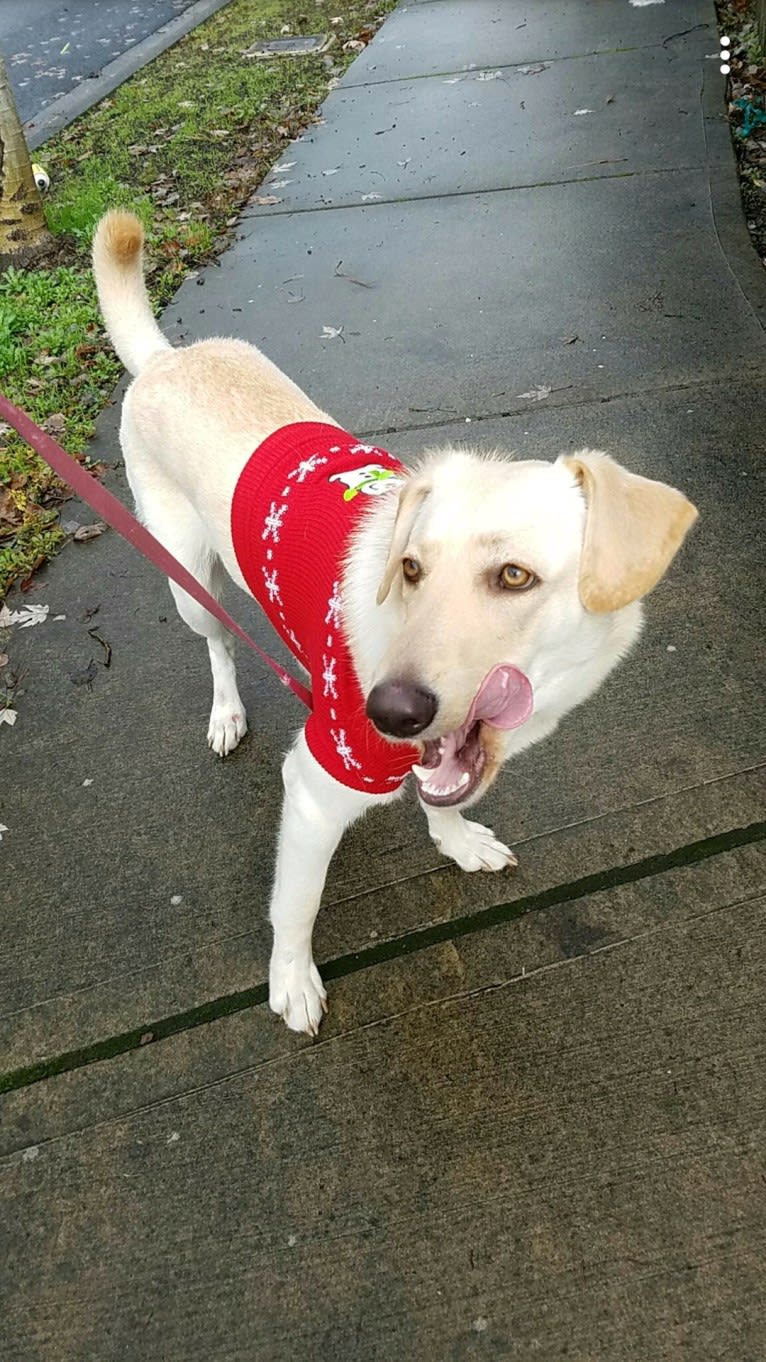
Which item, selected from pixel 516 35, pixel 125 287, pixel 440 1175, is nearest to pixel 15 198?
pixel 125 287

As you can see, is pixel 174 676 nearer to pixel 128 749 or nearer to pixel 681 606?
pixel 128 749

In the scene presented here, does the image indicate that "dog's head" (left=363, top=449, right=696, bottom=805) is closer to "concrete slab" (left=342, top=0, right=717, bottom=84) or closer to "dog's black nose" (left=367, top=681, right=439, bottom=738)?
"dog's black nose" (left=367, top=681, right=439, bottom=738)

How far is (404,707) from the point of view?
164cm

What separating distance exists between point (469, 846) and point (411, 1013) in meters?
0.52

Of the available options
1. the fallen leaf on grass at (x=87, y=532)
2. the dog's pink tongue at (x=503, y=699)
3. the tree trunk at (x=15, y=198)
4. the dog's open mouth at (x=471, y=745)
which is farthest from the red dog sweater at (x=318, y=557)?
the tree trunk at (x=15, y=198)

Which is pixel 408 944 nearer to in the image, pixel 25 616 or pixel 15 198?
pixel 25 616

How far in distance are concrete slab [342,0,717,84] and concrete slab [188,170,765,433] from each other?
11.3 ft

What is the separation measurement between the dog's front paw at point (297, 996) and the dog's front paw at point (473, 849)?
0.55 meters

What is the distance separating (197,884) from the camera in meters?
2.88

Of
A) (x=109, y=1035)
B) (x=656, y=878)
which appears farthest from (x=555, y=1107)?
(x=109, y=1035)

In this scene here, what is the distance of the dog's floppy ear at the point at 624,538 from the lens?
1.81 meters

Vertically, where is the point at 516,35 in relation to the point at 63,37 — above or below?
below

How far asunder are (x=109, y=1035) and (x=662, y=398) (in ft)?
12.6

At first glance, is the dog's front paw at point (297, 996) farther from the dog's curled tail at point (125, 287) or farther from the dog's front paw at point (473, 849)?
the dog's curled tail at point (125, 287)
